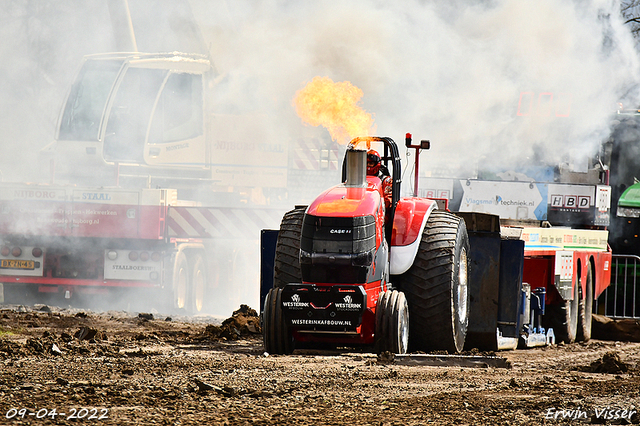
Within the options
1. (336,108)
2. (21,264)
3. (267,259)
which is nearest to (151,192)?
(21,264)

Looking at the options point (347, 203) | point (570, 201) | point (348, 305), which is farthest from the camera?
point (570, 201)

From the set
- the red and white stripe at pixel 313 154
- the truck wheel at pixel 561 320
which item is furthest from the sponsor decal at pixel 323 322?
the red and white stripe at pixel 313 154

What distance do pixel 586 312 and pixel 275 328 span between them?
6.50 metres

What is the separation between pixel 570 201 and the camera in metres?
14.3

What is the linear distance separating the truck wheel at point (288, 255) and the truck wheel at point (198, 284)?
6137 millimetres

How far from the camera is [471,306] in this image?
29.5 feet

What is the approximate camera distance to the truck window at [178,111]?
614 inches

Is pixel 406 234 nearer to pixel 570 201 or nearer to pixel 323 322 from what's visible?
pixel 323 322

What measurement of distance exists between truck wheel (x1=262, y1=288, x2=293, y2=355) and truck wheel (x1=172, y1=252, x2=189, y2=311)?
19.7ft

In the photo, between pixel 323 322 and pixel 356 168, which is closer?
pixel 323 322

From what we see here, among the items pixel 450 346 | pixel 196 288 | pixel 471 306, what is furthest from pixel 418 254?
pixel 196 288

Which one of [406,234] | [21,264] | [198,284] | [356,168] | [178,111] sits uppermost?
[178,111]

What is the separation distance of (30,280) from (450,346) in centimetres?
776

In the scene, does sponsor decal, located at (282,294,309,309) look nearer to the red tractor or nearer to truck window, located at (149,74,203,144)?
the red tractor
